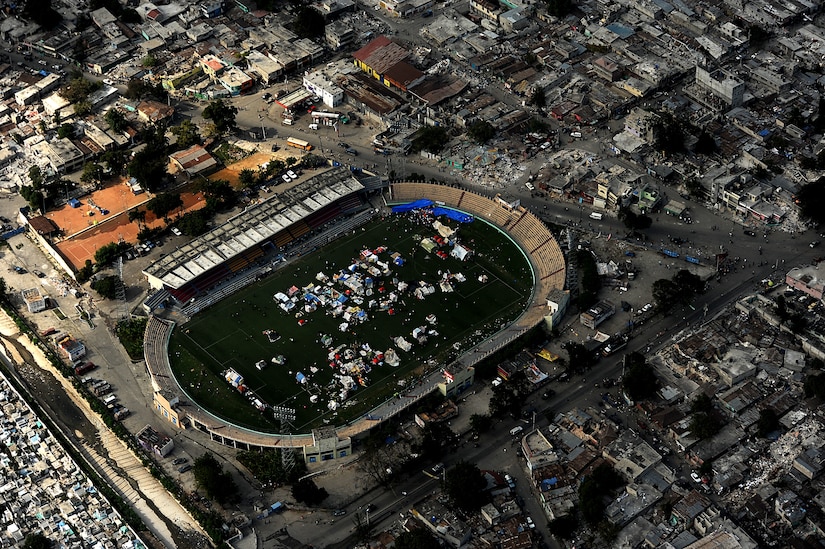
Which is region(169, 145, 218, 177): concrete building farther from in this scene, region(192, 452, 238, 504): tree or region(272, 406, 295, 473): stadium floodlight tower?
region(192, 452, 238, 504): tree

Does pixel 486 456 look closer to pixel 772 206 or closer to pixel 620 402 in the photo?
pixel 620 402

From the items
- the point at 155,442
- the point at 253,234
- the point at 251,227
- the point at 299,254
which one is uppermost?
the point at 251,227

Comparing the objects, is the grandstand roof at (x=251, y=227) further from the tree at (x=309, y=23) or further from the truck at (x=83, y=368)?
the tree at (x=309, y=23)

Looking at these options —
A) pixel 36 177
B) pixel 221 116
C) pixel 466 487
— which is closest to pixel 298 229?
pixel 221 116

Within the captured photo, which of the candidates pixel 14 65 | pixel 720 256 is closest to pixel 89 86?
pixel 14 65

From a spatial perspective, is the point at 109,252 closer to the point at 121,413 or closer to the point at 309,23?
the point at 121,413

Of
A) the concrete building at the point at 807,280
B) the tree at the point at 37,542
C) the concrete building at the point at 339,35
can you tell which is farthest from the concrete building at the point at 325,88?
the tree at the point at 37,542

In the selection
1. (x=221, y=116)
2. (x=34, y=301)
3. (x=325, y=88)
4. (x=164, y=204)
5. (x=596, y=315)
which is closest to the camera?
(x=596, y=315)

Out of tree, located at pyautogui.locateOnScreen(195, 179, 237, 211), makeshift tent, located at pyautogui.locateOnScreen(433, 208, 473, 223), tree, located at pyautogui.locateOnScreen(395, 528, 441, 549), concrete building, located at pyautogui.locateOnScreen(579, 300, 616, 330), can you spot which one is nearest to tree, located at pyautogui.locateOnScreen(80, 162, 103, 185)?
tree, located at pyautogui.locateOnScreen(195, 179, 237, 211)
